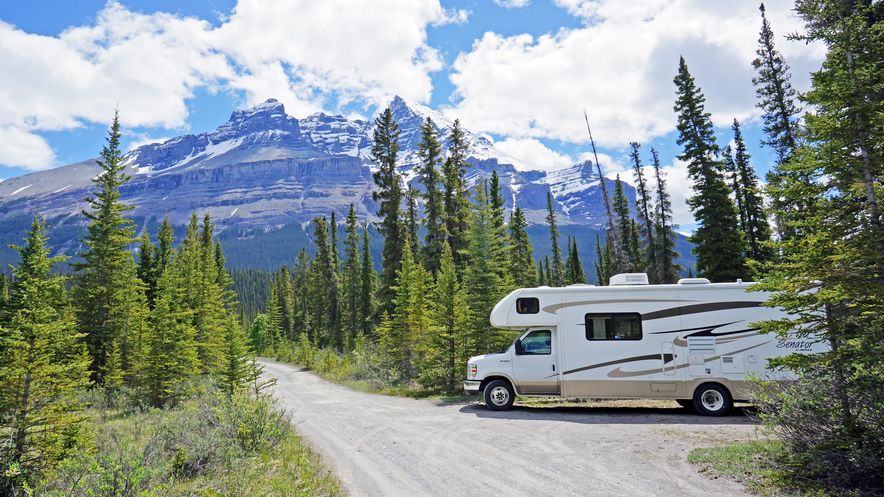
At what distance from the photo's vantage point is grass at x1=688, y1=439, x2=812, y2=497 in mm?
6684

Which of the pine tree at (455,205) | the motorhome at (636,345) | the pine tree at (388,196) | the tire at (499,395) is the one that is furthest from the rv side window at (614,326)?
the pine tree at (388,196)

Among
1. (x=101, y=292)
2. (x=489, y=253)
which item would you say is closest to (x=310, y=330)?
(x=101, y=292)

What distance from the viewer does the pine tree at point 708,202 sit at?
2611 cm

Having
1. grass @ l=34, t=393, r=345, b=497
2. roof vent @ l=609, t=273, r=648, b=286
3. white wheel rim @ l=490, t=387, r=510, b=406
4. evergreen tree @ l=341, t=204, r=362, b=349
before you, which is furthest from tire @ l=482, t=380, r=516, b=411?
evergreen tree @ l=341, t=204, r=362, b=349

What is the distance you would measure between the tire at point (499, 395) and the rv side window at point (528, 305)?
7.58ft

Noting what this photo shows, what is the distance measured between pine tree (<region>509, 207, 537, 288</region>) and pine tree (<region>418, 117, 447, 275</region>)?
15213 millimetres

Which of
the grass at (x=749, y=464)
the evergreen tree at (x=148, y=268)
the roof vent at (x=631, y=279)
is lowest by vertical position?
the grass at (x=749, y=464)

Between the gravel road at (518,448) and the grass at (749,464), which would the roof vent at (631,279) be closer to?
the gravel road at (518,448)

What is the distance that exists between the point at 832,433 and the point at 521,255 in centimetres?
4392

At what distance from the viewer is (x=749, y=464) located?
762cm

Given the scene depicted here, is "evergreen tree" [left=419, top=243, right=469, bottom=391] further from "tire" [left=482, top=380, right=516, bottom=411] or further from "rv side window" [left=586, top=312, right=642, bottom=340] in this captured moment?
"rv side window" [left=586, top=312, right=642, bottom=340]

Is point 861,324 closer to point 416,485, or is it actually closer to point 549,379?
point 416,485

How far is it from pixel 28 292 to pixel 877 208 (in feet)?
50.9

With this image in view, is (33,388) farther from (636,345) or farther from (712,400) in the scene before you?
(712,400)
